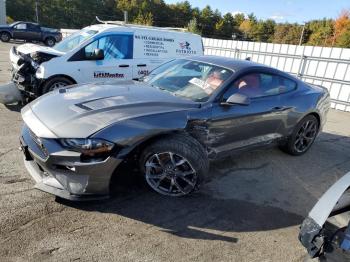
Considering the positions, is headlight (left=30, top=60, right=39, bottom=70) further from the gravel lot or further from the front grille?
the front grille

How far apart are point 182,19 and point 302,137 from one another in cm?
7234

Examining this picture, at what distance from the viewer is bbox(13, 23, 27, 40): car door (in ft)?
81.5

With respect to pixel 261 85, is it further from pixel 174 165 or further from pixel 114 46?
pixel 114 46

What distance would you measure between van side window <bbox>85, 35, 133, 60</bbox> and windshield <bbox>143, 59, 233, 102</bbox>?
2857 millimetres

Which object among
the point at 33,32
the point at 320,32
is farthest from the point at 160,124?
the point at 320,32

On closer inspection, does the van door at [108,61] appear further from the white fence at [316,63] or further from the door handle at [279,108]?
the white fence at [316,63]

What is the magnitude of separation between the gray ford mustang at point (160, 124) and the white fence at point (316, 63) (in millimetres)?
6659

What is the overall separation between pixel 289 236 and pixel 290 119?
84.4 inches

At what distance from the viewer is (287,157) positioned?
17.7 feet

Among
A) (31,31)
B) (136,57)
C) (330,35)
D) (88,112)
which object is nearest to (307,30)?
(330,35)

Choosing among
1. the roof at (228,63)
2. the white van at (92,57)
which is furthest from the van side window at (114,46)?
the roof at (228,63)

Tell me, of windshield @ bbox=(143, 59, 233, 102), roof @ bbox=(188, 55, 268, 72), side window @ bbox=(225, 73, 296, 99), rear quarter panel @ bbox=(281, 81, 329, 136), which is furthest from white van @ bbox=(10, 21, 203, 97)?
rear quarter panel @ bbox=(281, 81, 329, 136)

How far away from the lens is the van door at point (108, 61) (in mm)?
6961

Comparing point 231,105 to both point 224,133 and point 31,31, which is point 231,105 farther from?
point 31,31
